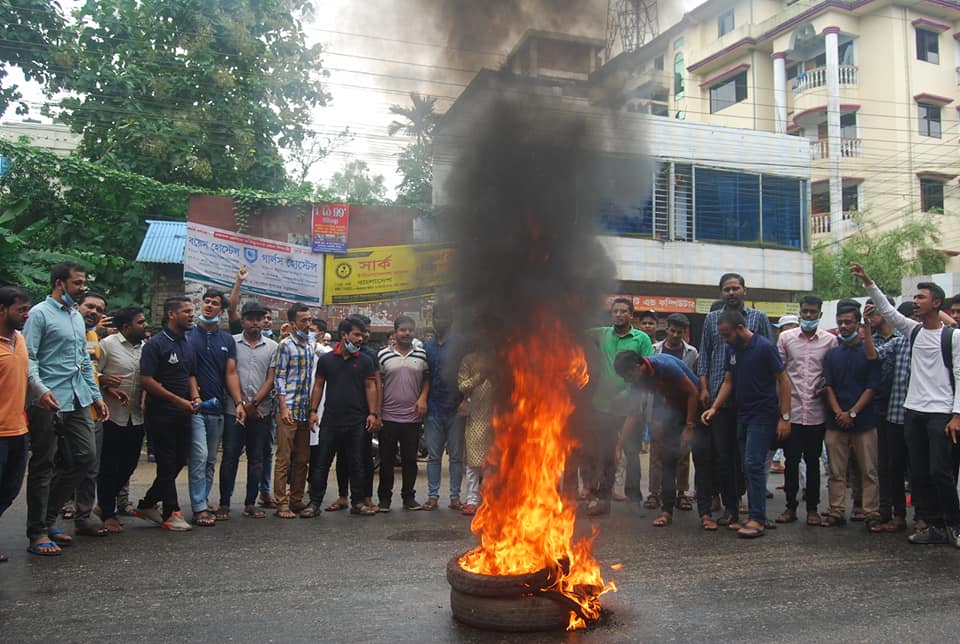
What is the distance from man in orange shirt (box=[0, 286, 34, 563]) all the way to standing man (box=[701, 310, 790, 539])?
5715mm

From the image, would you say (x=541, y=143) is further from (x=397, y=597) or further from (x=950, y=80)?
(x=950, y=80)

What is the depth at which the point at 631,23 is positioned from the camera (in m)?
4.37

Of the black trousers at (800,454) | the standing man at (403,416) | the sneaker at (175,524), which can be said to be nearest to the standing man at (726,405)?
the black trousers at (800,454)

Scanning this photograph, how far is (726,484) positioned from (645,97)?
3.74m

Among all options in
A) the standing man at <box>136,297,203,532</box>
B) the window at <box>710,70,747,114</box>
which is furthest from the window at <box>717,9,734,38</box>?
the standing man at <box>136,297,203,532</box>

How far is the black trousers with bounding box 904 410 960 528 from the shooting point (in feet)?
19.6

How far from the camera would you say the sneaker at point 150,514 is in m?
6.71

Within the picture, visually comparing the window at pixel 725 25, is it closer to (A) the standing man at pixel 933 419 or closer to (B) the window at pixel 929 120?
(B) the window at pixel 929 120

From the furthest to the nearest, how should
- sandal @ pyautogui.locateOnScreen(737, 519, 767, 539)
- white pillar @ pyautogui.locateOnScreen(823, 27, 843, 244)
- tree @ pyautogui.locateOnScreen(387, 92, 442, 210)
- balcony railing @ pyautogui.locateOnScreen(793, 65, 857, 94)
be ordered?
balcony railing @ pyautogui.locateOnScreen(793, 65, 857, 94), white pillar @ pyautogui.locateOnScreen(823, 27, 843, 244), sandal @ pyautogui.locateOnScreen(737, 519, 767, 539), tree @ pyautogui.locateOnScreen(387, 92, 442, 210)

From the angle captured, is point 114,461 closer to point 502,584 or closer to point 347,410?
point 347,410

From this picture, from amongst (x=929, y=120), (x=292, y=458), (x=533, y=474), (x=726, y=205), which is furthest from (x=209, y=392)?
(x=929, y=120)

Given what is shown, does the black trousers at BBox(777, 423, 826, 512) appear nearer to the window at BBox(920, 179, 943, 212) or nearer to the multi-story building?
the multi-story building

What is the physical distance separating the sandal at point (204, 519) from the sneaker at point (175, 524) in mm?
134

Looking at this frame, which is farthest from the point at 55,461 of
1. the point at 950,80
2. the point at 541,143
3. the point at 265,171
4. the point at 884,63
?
the point at 950,80
